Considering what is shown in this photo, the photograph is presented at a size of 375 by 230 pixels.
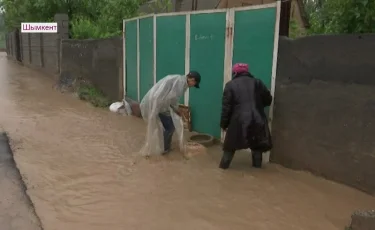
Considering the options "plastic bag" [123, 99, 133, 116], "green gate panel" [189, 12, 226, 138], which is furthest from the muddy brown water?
"plastic bag" [123, 99, 133, 116]

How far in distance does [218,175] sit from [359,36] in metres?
2.36

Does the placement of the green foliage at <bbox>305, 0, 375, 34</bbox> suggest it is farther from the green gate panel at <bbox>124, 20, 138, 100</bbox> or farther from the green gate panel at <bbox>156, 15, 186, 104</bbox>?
the green gate panel at <bbox>124, 20, 138, 100</bbox>

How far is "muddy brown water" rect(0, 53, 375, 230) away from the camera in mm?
3701

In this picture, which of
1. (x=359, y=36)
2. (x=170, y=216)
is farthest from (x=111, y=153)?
(x=359, y=36)

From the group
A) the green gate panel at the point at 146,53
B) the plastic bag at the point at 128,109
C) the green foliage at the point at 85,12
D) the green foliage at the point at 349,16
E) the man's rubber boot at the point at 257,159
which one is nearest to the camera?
the green foliage at the point at 349,16

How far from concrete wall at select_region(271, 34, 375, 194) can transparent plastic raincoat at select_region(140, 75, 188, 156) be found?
137cm

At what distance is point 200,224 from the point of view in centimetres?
363

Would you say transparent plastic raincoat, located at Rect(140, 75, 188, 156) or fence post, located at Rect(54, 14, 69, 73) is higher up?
fence post, located at Rect(54, 14, 69, 73)

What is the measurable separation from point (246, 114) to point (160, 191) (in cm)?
144

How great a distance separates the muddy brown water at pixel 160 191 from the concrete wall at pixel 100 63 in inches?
140

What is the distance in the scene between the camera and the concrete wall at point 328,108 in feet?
13.3

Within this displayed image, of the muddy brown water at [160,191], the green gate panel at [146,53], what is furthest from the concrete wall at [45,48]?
the muddy brown water at [160,191]

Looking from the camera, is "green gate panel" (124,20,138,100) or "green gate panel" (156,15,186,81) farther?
"green gate panel" (124,20,138,100)

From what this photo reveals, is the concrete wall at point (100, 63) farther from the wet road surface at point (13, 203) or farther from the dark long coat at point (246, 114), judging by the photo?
the dark long coat at point (246, 114)
